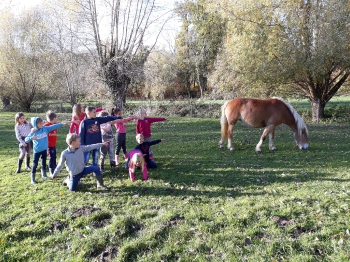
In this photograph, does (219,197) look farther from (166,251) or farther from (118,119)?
(118,119)

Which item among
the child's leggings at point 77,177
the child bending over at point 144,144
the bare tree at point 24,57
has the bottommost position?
the child's leggings at point 77,177

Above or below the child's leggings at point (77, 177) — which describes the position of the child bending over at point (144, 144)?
above

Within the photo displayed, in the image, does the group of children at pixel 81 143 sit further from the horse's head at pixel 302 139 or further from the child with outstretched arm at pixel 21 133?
the horse's head at pixel 302 139

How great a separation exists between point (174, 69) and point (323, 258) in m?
31.8

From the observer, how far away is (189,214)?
4.94 metres

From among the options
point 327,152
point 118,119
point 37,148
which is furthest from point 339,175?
point 37,148

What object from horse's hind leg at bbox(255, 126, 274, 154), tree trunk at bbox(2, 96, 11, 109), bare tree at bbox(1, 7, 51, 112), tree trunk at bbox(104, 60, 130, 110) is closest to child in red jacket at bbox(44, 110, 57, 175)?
horse's hind leg at bbox(255, 126, 274, 154)

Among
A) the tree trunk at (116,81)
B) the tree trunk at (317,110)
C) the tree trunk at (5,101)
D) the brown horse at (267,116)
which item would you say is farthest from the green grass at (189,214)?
the tree trunk at (5,101)

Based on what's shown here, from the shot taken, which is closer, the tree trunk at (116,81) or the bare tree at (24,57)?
the tree trunk at (116,81)

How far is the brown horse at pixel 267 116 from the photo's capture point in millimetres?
9797

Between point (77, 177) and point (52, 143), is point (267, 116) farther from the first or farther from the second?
point (52, 143)

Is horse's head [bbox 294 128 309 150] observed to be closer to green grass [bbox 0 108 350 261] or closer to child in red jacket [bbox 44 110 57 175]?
green grass [bbox 0 108 350 261]

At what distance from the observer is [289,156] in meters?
9.02

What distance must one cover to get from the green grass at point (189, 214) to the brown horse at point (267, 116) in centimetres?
160
